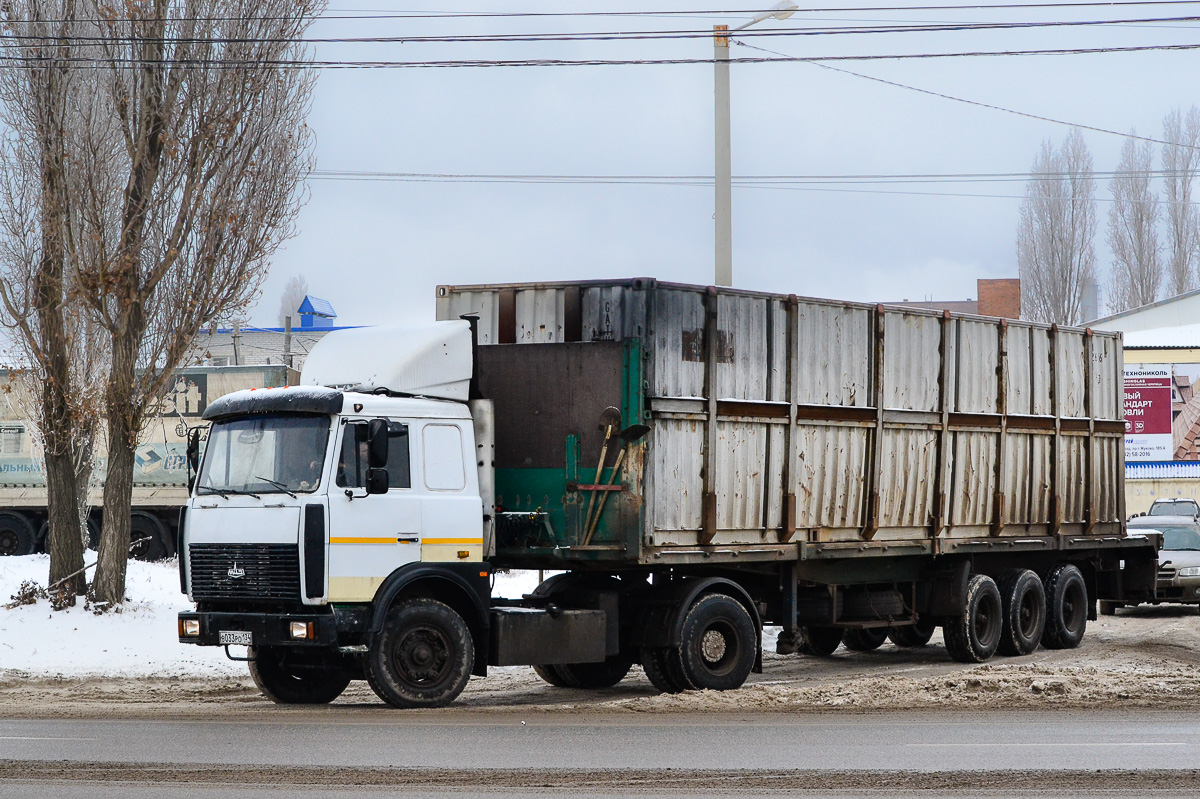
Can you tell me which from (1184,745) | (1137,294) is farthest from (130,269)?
(1137,294)

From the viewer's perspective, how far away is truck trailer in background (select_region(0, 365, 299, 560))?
28.1 m

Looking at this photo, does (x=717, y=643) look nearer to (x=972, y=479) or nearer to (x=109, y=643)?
(x=972, y=479)

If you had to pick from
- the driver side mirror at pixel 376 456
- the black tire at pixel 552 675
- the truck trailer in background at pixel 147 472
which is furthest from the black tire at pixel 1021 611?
the truck trailer in background at pixel 147 472

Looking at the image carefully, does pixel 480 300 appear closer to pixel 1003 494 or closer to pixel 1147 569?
pixel 1003 494

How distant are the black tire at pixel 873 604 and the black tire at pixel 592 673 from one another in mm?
2647

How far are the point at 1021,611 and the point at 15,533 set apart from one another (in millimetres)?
20928

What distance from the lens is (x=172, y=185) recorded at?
17578 millimetres

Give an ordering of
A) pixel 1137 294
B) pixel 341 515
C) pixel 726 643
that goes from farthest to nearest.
→ 1. pixel 1137 294
2. pixel 726 643
3. pixel 341 515

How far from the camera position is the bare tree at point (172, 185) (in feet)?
56.9

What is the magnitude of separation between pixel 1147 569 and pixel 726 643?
8.93 meters

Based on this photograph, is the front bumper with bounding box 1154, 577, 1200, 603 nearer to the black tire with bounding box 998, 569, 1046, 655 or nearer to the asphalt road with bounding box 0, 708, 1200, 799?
the black tire with bounding box 998, 569, 1046, 655

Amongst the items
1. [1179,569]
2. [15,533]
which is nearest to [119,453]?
[15,533]

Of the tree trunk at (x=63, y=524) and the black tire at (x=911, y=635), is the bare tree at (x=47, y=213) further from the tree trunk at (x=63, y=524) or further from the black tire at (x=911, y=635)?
the black tire at (x=911, y=635)

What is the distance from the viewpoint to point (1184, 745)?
9586 mm
